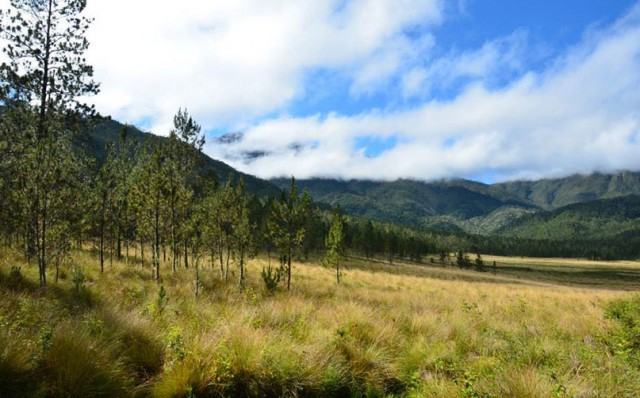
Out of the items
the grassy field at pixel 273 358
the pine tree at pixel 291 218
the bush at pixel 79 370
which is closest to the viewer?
the bush at pixel 79 370

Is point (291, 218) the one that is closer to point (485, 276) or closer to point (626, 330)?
point (626, 330)

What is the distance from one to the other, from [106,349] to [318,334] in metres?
3.17

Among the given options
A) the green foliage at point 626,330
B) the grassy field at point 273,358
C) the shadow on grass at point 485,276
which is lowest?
the shadow on grass at point 485,276

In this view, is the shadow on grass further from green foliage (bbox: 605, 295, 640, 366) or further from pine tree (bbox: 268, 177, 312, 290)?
green foliage (bbox: 605, 295, 640, 366)

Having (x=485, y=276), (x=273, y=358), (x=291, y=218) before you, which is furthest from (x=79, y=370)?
(x=485, y=276)

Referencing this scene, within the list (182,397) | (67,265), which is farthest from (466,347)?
(67,265)

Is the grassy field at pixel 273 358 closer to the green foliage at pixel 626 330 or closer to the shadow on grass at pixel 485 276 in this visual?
the green foliage at pixel 626 330

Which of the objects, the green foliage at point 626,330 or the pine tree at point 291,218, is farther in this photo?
the pine tree at point 291,218

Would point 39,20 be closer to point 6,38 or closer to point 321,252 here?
point 6,38

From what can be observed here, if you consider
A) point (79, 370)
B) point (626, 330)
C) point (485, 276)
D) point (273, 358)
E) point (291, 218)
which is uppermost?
point (291, 218)

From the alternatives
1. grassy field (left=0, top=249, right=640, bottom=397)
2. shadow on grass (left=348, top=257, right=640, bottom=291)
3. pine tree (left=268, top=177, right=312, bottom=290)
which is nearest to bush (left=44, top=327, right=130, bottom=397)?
grassy field (left=0, top=249, right=640, bottom=397)

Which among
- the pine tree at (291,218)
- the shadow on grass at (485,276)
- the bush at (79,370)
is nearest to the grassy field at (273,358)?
the bush at (79,370)

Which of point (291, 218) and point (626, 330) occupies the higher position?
point (291, 218)

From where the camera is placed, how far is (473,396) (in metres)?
4.00
